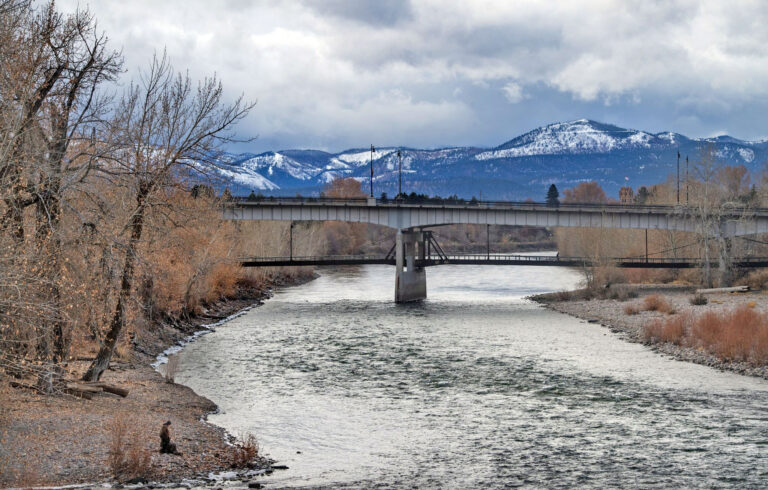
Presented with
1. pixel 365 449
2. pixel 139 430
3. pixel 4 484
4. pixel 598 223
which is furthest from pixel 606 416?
pixel 598 223

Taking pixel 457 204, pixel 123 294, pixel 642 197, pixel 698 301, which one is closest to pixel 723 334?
pixel 698 301

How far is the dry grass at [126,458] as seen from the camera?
765 inches

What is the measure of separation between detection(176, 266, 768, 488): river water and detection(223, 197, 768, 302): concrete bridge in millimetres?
26636

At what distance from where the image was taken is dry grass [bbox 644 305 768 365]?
3794 cm

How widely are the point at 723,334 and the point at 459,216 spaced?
45769mm

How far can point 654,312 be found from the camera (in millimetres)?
59875

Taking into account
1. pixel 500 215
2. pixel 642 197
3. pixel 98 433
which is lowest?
pixel 98 433

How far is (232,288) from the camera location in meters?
72.7

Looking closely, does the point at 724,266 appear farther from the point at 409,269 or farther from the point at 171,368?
the point at 171,368

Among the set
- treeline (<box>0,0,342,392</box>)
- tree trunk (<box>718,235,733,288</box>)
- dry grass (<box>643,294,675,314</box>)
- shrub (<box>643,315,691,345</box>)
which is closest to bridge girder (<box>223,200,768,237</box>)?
tree trunk (<box>718,235,733,288</box>)

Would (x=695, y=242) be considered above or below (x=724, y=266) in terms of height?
above

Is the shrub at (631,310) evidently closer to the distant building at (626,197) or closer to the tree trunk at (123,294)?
the tree trunk at (123,294)

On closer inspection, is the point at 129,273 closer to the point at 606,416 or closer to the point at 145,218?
the point at 145,218

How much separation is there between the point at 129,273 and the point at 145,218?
6.50 ft
